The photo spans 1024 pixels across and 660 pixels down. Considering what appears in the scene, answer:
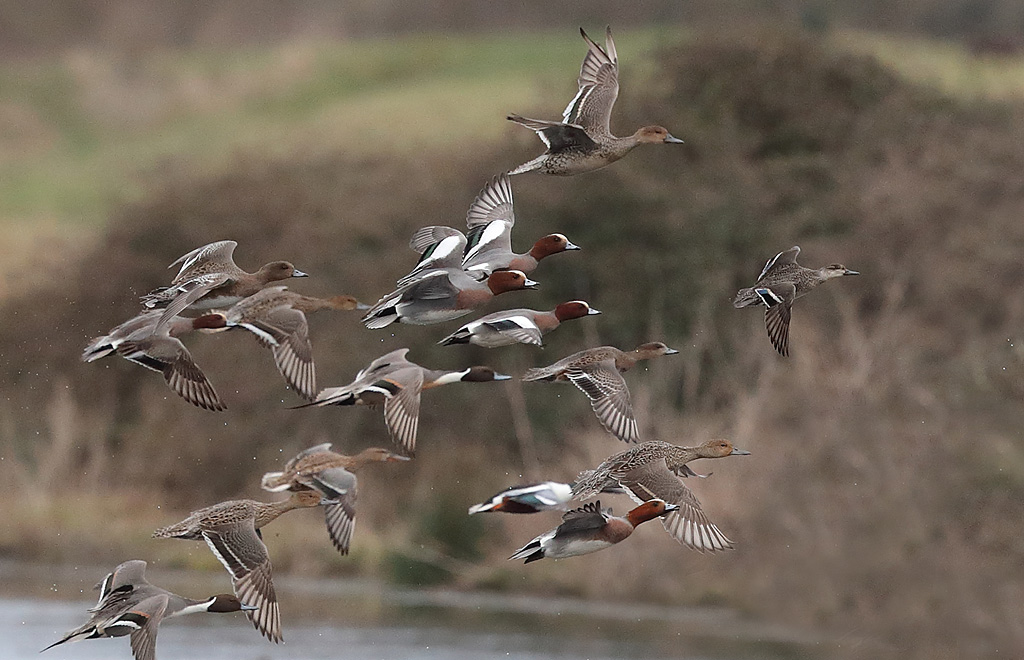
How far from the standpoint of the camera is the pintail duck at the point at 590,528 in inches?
348

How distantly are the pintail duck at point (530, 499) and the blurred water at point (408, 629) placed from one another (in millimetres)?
7856

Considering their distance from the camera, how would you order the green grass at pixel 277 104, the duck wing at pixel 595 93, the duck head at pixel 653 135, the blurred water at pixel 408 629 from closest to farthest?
the duck wing at pixel 595 93, the duck head at pixel 653 135, the blurred water at pixel 408 629, the green grass at pixel 277 104

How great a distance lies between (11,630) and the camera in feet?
54.4

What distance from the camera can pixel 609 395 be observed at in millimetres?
Answer: 9875

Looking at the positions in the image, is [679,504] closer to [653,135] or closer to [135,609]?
[653,135]

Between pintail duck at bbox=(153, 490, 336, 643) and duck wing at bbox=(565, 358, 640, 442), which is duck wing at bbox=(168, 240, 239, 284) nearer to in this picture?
pintail duck at bbox=(153, 490, 336, 643)

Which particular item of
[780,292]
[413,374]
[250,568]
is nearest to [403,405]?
[413,374]

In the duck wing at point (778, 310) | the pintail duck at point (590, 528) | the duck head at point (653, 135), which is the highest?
the duck head at point (653, 135)

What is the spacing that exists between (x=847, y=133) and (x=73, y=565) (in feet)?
44.2

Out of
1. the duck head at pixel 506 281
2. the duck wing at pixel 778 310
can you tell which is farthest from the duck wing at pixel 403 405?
the duck wing at pixel 778 310

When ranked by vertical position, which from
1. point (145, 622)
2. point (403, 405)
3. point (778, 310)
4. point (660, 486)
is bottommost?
point (145, 622)

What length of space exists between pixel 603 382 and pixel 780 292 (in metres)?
1.14

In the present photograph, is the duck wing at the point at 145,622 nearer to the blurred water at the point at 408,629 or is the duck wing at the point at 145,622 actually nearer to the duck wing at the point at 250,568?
the duck wing at the point at 250,568

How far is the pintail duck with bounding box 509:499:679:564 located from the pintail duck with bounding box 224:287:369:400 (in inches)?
61.3
